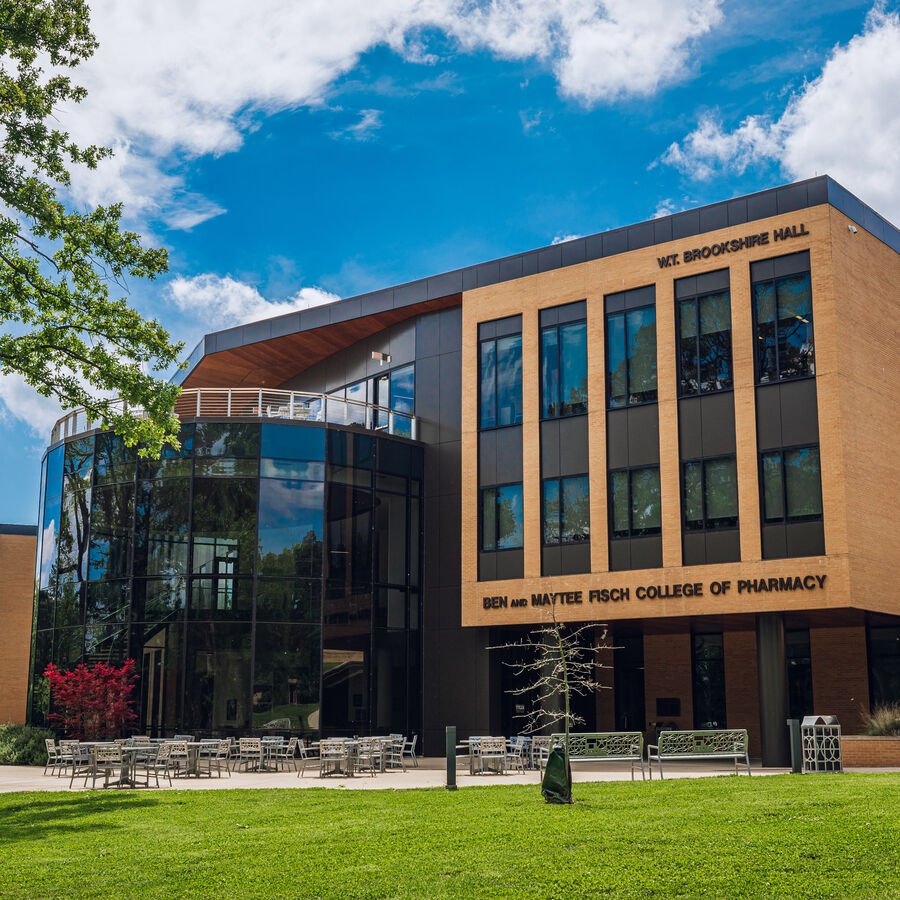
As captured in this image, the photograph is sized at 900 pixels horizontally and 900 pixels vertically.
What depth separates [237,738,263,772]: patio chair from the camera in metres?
24.9

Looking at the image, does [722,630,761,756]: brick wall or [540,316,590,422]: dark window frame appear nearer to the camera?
[540,316,590,422]: dark window frame

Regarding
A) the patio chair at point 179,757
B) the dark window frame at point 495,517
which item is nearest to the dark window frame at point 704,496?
the dark window frame at point 495,517

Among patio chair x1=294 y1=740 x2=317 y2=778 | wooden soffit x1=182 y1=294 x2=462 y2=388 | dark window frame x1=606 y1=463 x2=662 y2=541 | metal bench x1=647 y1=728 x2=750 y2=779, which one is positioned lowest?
patio chair x1=294 y1=740 x2=317 y2=778

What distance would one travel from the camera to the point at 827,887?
30.8ft

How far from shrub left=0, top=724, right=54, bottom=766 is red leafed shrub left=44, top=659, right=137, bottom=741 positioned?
183cm

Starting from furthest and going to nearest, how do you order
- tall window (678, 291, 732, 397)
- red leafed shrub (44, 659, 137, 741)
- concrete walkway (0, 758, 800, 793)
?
tall window (678, 291, 732, 397), red leafed shrub (44, 659, 137, 741), concrete walkway (0, 758, 800, 793)

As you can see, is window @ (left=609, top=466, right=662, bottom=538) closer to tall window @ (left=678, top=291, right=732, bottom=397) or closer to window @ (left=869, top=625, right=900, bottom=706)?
tall window @ (left=678, top=291, right=732, bottom=397)

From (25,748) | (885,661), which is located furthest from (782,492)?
(25,748)

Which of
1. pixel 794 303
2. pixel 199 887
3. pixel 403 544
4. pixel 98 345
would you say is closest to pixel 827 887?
pixel 199 887

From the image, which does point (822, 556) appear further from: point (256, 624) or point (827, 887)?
point (827, 887)

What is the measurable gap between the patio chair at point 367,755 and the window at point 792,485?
10444 millimetres

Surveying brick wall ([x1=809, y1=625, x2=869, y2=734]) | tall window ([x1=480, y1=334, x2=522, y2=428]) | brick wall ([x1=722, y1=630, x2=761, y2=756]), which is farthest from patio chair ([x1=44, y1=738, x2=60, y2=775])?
brick wall ([x1=809, y1=625, x2=869, y2=734])

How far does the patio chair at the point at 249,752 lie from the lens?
81.7 feet

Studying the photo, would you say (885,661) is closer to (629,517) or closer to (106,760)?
(629,517)
